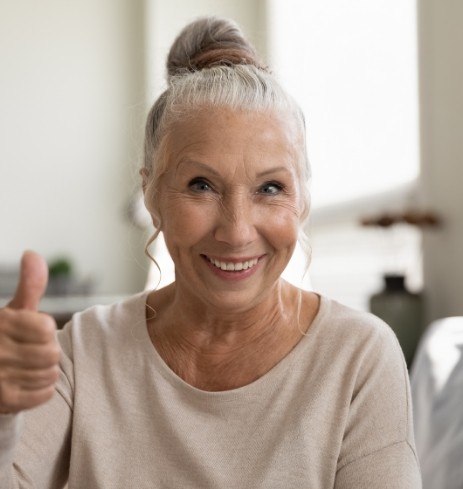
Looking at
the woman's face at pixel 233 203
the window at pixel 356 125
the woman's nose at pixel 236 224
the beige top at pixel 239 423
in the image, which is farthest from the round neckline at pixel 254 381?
the window at pixel 356 125

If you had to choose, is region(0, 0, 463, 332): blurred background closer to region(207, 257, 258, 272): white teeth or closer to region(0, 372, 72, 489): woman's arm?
region(207, 257, 258, 272): white teeth

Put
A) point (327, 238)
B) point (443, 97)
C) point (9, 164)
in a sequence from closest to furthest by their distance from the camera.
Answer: point (443, 97) < point (327, 238) < point (9, 164)

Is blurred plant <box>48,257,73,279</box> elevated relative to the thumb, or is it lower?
lower

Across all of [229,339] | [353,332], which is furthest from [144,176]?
[353,332]

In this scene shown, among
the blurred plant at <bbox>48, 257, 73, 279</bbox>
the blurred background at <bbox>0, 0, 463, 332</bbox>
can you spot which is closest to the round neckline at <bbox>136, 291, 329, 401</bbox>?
the blurred background at <bbox>0, 0, 463, 332</bbox>

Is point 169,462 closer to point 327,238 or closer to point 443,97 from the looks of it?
point 443,97

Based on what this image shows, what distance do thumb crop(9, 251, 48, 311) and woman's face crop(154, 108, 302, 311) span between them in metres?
0.50

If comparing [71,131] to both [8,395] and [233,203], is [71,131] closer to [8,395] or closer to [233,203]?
[233,203]

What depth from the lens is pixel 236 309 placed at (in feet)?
4.91

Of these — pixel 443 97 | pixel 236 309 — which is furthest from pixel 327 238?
pixel 236 309

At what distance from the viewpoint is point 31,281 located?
38.3 inches

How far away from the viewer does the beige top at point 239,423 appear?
1.43 meters

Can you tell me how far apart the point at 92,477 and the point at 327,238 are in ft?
10.6

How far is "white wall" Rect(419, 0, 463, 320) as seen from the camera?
3205 millimetres
